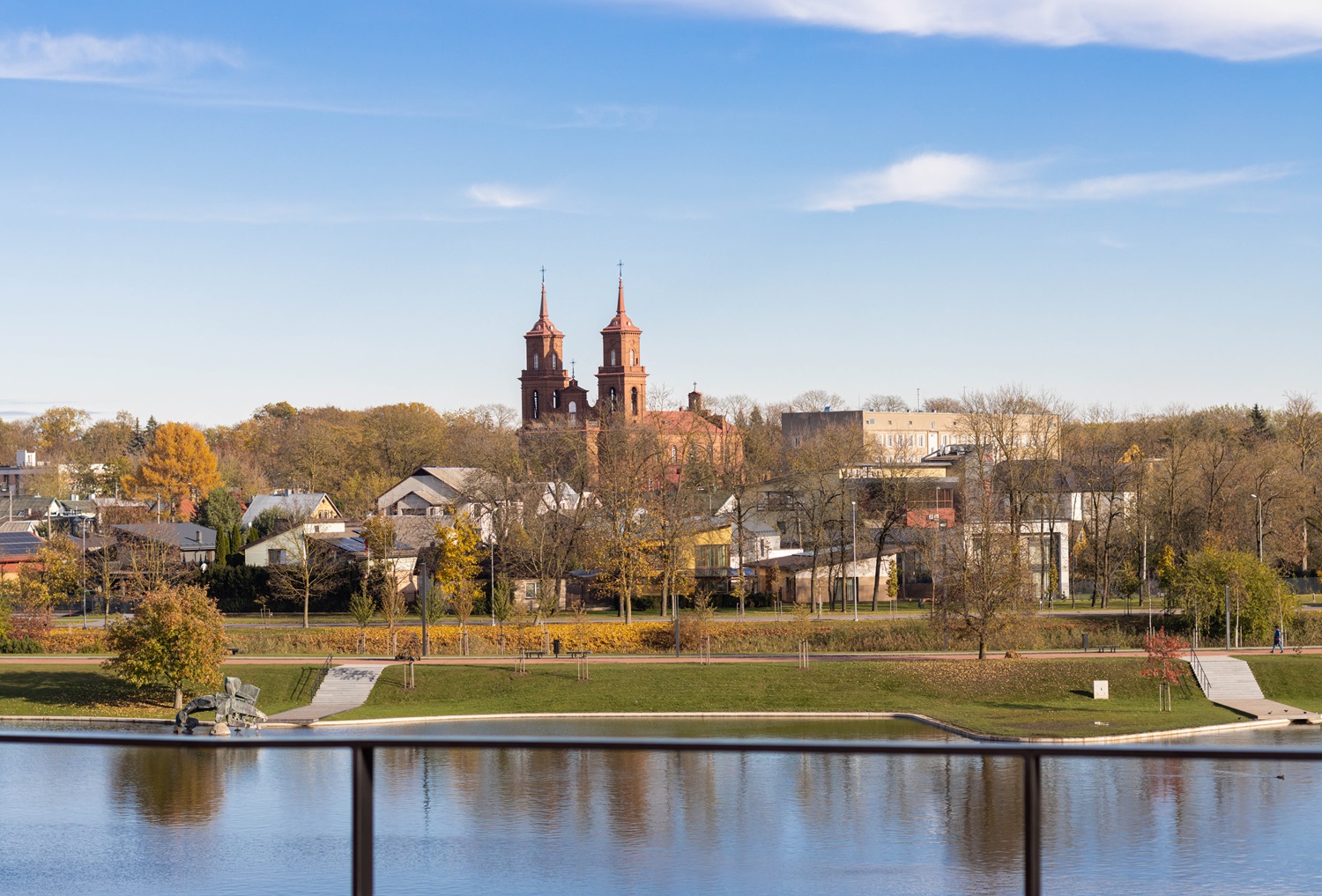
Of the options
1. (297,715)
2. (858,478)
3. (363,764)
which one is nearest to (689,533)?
(858,478)

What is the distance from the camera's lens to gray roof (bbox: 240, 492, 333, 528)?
76.2 metres

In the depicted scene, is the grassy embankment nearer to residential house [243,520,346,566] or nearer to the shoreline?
the shoreline

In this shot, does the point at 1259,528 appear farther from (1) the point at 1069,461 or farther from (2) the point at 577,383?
(2) the point at 577,383

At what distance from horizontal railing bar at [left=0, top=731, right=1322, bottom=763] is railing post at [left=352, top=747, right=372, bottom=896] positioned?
6cm

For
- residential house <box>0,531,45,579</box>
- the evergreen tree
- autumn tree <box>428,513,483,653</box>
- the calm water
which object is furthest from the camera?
residential house <box>0,531,45,579</box>

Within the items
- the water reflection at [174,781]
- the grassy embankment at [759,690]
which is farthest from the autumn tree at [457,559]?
the water reflection at [174,781]

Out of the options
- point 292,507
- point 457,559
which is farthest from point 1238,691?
point 292,507

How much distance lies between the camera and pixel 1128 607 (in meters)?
57.0

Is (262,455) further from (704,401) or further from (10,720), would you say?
(10,720)

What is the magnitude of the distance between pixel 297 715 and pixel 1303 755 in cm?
3344

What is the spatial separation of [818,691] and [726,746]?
3478 centimetres

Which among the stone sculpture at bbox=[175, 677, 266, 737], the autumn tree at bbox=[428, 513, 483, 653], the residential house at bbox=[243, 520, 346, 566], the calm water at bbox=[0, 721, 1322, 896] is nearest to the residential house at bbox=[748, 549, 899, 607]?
the autumn tree at bbox=[428, 513, 483, 653]

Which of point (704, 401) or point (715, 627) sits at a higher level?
point (704, 401)

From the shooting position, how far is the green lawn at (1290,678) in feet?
127
